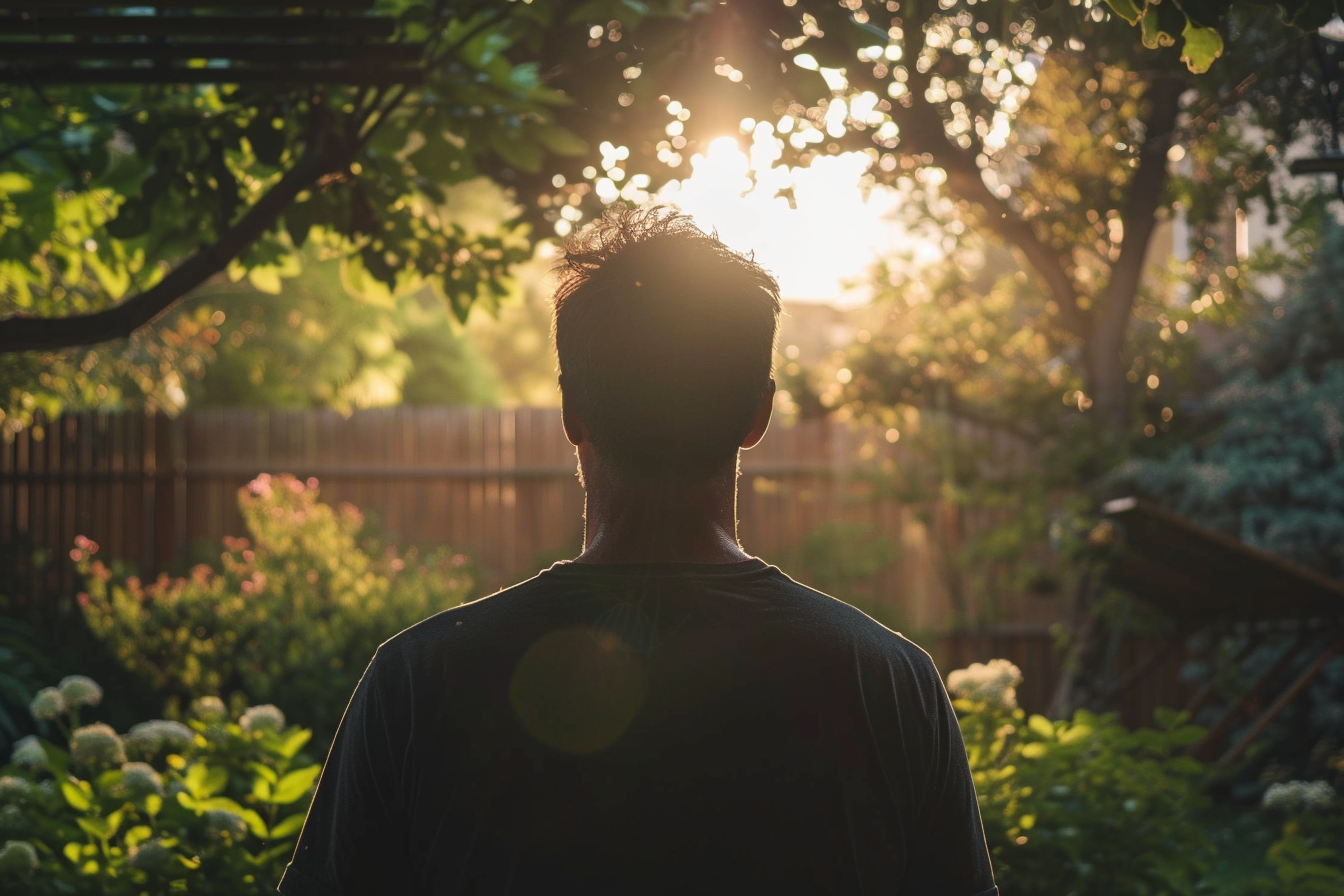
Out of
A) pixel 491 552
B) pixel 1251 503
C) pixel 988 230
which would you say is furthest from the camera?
pixel 491 552

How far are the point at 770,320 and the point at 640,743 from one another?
52 cm

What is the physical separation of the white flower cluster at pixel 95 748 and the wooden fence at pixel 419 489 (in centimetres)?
750

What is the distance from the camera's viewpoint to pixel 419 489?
38.5 feet

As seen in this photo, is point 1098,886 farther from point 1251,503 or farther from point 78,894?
point 1251,503

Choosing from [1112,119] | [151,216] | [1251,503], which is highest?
[1112,119]

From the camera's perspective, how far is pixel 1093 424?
849 cm

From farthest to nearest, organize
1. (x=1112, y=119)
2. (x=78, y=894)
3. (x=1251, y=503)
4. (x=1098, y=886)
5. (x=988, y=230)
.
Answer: (x=1251, y=503), (x=988, y=230), (x=1112, y=119), (x=1098, y=886), (x=78, y=894)

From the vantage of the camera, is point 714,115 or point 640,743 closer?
A: point 640,743

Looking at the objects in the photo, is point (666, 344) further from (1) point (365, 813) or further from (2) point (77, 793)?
(2) point (77, 793)

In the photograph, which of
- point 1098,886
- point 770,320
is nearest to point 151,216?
point 770,320

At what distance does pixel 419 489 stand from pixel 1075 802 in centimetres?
890

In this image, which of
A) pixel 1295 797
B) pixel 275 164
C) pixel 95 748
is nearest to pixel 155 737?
pixel 95 748

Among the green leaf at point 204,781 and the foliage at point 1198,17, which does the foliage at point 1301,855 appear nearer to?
the foliage at point 1198,17

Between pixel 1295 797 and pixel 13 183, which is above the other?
pixel 13 183
